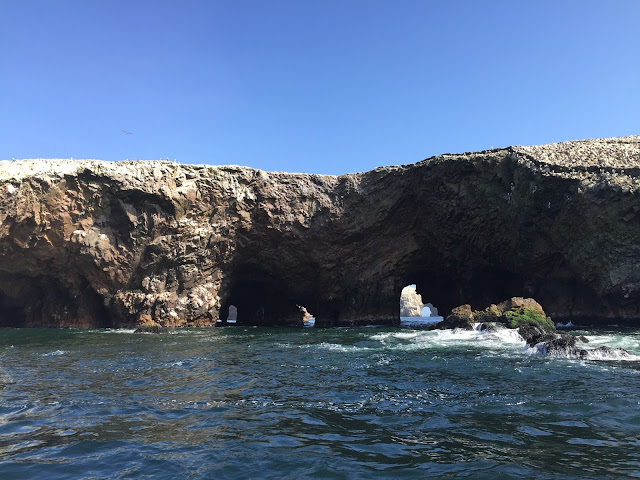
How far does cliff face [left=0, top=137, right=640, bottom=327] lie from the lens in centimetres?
3494

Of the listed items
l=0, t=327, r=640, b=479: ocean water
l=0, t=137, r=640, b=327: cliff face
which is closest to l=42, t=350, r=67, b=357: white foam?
l=0, t=327, r=640, b=479: ocean water

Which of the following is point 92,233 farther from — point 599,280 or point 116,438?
point 599,280

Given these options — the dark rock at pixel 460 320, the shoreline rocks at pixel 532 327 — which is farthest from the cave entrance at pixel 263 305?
the shoreline rocks at pixel 532 327

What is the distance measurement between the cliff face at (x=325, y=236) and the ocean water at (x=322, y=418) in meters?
22.2

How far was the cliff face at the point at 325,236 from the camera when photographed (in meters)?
34.9

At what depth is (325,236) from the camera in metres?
43.2

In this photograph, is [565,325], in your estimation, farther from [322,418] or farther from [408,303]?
[408,303]

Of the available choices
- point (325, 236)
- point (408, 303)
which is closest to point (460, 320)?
point (325, 236)

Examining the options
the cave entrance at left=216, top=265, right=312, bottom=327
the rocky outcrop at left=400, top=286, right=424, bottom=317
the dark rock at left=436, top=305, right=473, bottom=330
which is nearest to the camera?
the dark rock at left=436, top=305, right=473, bottom=330

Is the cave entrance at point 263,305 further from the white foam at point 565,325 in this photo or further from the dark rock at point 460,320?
the white foam at point 565,325

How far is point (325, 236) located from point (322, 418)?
34258 mm

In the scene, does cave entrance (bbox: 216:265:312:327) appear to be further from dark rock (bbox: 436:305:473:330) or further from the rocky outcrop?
the rocky outcrop

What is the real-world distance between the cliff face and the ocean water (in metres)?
22.2

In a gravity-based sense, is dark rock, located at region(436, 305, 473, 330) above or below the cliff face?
below
